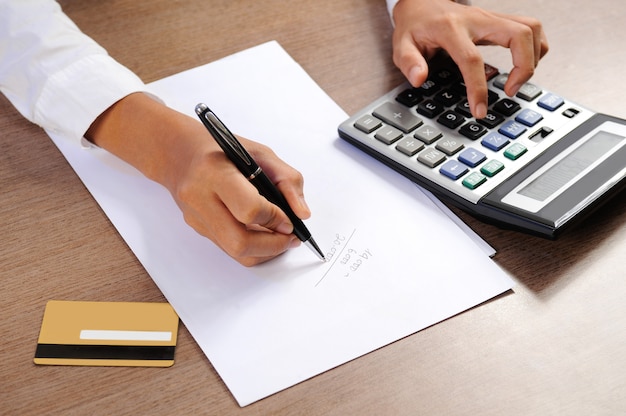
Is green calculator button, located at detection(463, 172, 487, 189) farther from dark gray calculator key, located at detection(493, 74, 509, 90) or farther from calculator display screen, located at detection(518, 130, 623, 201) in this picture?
dark gray calculator key, located at detection(493, 74, 509, 90)

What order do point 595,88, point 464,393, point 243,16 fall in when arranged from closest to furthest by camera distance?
1. point 464,393
2. point 595,88
3. point 243,16

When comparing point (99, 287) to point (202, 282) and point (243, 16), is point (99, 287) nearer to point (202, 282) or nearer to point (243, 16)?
point (202, 282)

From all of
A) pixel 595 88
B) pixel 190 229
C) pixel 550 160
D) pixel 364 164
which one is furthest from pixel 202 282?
pixel 595 88

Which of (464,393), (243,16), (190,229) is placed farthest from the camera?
(243,16)

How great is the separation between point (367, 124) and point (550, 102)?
0.57 feet

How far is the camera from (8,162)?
0.67 metres

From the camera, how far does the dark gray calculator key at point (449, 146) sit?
0.63 m

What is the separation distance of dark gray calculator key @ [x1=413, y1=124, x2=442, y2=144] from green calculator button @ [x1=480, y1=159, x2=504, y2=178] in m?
0.06

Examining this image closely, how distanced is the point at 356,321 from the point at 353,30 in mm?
399

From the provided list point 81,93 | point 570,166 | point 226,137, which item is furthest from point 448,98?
point 81,93

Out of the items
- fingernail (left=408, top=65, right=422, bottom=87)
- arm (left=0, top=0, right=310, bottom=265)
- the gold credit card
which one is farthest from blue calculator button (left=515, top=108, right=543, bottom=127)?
the gold credit card

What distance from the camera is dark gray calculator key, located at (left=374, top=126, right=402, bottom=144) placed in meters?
0.65

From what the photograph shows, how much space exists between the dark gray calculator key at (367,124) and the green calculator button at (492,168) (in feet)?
0.36

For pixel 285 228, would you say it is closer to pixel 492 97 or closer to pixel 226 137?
pixel 226 137
